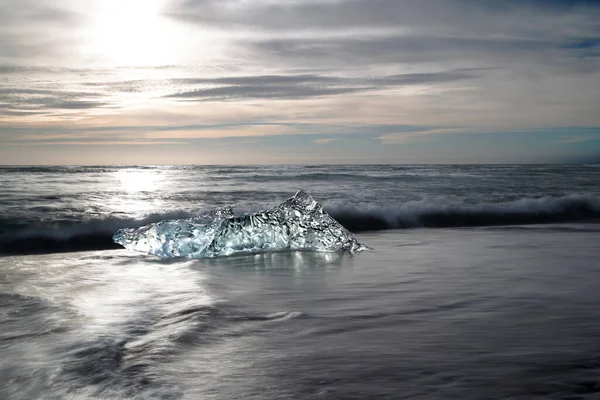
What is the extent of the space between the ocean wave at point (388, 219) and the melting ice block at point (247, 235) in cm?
174

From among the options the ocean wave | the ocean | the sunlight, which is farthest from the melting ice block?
the sunlight

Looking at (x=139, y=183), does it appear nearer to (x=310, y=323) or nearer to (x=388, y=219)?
(x=388, y=219)

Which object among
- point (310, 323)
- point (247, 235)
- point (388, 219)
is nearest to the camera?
point (310, 323)

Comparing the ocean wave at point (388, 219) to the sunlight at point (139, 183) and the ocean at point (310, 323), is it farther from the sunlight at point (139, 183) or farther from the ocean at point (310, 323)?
the sunlight at point (139, 183)

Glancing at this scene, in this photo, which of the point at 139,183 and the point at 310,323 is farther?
the point at 139,183

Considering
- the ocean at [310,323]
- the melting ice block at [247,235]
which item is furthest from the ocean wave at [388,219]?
the melting ice block at [247,235]

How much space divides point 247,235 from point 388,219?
539 cm

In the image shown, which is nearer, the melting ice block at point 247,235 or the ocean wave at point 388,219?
the melting ice block at point 247,235

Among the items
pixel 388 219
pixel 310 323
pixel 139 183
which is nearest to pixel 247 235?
pixel 310 323

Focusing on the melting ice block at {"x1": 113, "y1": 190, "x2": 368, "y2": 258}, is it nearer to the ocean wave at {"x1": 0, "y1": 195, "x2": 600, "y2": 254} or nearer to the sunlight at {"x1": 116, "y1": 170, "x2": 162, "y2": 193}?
the ocean wave at {"x1": 0, "y1": 195, "x2": 600, "y2": 254}

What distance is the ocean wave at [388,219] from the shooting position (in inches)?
369

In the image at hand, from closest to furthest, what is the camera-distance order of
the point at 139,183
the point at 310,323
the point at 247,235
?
the point at 310,323
the point at 247,235
the point at 139,183

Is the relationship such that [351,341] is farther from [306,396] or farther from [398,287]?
[398,287]

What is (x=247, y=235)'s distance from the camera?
7.63 meters
